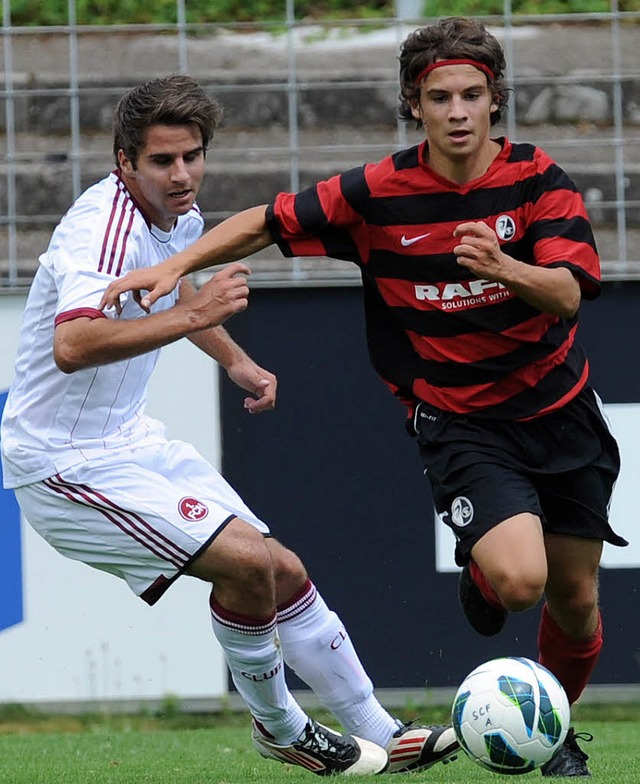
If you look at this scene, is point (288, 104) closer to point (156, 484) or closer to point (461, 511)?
point (156, 484)

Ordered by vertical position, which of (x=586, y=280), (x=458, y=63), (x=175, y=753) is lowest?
(x=175, y=753)

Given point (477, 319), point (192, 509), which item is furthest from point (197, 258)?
point (477, 319)

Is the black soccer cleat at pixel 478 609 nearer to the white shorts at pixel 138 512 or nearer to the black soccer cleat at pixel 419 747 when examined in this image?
the black soccer cleat at pixel 419 747

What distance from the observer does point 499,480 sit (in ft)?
14.7

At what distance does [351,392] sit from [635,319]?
1.27 meters

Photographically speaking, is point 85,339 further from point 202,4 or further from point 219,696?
point 202,4

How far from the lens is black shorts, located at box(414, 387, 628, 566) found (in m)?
4.51

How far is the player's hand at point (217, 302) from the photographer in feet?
13.8

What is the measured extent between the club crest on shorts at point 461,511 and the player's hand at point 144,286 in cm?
105

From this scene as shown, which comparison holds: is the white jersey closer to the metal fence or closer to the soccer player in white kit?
the soccer player in white kit

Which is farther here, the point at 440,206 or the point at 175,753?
the point at 175,753

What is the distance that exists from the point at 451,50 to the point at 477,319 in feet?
2.56

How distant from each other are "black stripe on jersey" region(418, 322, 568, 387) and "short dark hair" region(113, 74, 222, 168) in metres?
0.98

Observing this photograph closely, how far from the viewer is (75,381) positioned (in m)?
4.61
